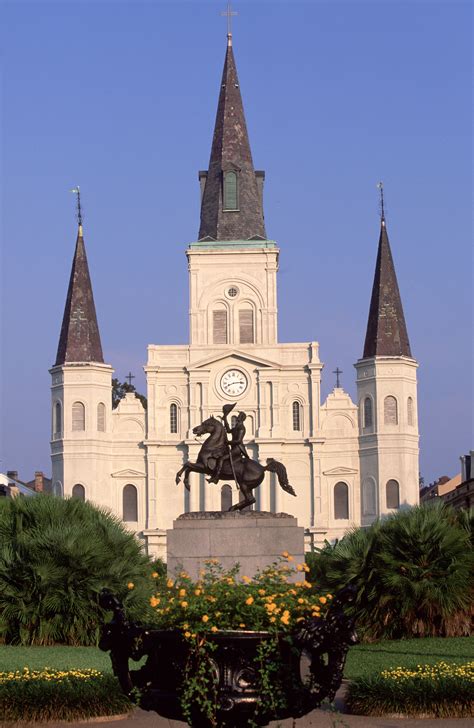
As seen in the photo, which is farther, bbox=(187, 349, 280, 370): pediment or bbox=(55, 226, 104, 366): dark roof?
bbox=(55, 226, 104, 366): dark roof

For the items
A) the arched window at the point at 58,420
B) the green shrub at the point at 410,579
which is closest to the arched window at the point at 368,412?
the arched window at the point at 58,420

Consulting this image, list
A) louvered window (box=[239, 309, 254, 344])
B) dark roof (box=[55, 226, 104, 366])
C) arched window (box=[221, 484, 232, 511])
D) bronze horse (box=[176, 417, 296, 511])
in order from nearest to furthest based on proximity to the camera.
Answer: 1. bronze horse (box=[176, 417, 296, 511])
2. arched window (box=[221, 484, 232, 511])
3. louvered window (box=[239, 309, 254, 344])
4. dark roof (box=[55, 226, 104, 366])

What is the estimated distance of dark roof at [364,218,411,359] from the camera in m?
90.5

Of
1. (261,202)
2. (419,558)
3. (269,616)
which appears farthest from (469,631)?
(261,202)

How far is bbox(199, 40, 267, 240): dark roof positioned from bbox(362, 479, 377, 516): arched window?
18.8m

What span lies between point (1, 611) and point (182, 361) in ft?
210

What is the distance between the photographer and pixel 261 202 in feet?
315

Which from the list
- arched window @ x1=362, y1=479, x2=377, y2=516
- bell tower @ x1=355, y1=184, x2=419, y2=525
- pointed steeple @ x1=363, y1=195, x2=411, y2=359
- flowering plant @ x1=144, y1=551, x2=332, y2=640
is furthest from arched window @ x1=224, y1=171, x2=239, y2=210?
flowering plant @ x1=144, y1=551, x2=332, y2=640

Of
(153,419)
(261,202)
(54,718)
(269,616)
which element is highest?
(261,202)

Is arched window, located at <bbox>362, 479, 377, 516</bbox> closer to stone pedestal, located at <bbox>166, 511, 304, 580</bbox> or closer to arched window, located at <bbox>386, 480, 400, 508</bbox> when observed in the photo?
arched window, located at <bbox>386, 480, 400, 508</bbox>

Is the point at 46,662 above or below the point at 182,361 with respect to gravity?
below

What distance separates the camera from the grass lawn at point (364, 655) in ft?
68.5

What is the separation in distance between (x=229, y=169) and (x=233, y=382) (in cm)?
1556

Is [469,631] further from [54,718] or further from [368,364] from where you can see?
[368,364]
